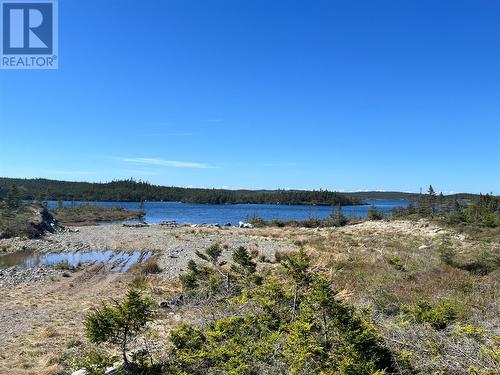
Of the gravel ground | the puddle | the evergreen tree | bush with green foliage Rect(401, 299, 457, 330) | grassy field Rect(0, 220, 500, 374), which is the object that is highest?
the evergreen tree

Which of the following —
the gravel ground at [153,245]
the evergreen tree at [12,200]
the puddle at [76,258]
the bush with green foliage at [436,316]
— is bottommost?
the puddle at [76,258]

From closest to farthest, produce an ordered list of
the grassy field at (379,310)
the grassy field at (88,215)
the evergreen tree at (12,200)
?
the grassy field at (379,310)
the evergreen tree at (12,200)
the grassy field at (88,215)

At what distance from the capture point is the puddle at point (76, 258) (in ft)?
92.9

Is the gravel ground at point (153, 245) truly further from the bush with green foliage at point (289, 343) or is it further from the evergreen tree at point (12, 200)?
the bush with green foliage at point (289, 343)

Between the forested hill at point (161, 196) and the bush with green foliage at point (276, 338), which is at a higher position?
the forested hill at point (161, 196)

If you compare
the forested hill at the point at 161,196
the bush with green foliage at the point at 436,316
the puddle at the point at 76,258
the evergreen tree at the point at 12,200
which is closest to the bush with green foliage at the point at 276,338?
the bush with green foliage at the point at 436,316

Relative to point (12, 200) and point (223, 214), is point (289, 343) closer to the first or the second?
point (12, 200)

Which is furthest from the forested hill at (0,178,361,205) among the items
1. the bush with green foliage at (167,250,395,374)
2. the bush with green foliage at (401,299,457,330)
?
the bush with green foliage at (167,250,395,374)

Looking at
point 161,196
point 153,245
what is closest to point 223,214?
point 153,245

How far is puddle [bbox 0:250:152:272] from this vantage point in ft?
92.9

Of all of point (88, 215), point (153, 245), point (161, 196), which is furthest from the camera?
point (161, 196)

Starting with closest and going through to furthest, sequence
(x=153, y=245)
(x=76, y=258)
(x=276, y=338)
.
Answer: (x=276, y=338) → (x=76, y=258) → (x=153, y=245)

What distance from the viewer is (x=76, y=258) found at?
1264 inches

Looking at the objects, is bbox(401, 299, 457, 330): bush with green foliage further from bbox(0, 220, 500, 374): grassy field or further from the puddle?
the puddle
